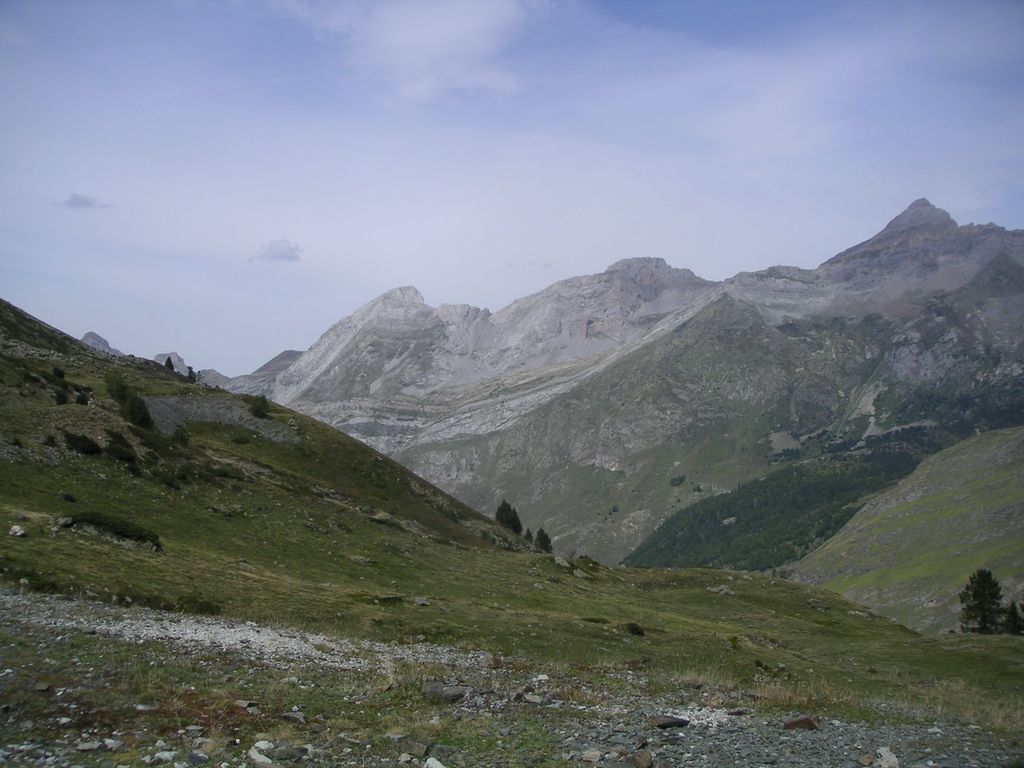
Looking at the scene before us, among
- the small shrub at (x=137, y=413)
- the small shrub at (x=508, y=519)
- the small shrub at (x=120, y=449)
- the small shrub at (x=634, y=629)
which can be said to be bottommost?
the small shrub at (x=508, y=519)

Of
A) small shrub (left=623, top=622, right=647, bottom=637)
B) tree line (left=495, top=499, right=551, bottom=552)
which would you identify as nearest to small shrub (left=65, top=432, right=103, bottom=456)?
small shrub (left=623, top=622, right=647, bottom=637)

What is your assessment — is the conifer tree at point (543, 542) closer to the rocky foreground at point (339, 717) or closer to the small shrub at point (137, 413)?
the small shrub at point (137, 413)

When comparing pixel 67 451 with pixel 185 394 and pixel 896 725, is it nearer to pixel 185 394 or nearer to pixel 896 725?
pixel 185 394

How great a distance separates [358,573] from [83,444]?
69.2ft

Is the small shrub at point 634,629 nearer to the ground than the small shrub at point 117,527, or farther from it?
nearer to the ground

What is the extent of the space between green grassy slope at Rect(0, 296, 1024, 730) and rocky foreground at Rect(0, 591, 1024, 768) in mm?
4656

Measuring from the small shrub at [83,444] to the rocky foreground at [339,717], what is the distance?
27814mm

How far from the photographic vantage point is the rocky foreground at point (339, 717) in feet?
50.8

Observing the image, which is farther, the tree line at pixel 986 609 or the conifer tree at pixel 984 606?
the conifer tree at pixel 984 606

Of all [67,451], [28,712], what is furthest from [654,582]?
[28,712]

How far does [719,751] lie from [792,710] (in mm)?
6693

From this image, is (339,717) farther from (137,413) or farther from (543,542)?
(543,542)

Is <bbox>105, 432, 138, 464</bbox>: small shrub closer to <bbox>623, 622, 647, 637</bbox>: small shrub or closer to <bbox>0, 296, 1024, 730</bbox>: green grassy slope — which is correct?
<bbox>0, 296, 1024, 730</bbox>: green grassy slope

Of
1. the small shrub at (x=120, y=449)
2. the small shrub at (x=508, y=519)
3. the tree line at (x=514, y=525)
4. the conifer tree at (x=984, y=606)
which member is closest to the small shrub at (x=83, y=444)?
the small shrub at (x=120, y=449)
